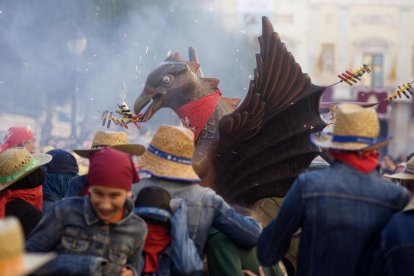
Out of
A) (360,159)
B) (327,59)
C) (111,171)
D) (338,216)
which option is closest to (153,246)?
(111,171)

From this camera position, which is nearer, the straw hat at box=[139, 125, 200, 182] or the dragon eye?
the straw hat at box=[139, 125, 200, 182]

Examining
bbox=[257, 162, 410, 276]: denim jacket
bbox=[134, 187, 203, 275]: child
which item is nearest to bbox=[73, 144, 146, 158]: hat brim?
bbox=[134, 187, 203, 275]: child

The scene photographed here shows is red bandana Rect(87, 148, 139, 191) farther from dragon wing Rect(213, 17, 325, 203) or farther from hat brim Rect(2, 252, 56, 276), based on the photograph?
dragon wing Rect(213, 17, 325, 203)

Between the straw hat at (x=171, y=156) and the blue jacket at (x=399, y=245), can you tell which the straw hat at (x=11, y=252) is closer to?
the straw hat at (x=171, y=156)

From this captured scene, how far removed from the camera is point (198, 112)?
A: 634 cm

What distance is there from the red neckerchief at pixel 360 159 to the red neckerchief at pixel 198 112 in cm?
221

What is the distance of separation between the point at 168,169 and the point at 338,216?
962 millimetres

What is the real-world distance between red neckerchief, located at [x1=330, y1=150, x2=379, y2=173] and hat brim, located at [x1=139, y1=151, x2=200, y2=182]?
812 mm

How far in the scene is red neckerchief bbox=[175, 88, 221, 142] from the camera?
6277mm

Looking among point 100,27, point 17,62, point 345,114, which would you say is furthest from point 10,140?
point 100,27

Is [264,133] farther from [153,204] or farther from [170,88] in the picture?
[153,204]

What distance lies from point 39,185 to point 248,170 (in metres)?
1.62

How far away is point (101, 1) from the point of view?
18.7m

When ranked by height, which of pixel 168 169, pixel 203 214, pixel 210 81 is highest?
pixel 210 81
